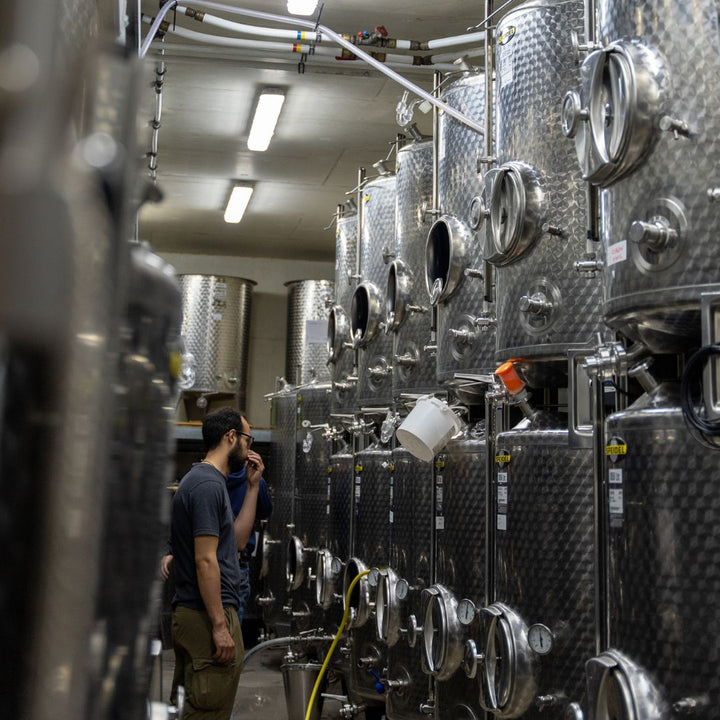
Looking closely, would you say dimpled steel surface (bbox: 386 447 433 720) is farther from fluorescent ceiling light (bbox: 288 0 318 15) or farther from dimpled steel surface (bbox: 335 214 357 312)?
fluorescent ceiling light (bbox: 288 0 318 15)

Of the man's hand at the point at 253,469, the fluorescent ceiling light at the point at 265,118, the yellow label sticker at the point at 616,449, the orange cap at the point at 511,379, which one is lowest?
the man's hand at the point at 253,469

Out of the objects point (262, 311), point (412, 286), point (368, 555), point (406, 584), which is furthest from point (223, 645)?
point (262, 311)

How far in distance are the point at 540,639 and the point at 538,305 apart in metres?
1.08

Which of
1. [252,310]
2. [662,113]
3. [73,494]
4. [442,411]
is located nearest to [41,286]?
[73,494]

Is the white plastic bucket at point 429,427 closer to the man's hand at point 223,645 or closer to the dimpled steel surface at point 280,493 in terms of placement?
the man's hand at point 223,645

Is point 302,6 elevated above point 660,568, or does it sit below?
above

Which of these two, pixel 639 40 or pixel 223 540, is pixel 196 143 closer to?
pixel 223 540

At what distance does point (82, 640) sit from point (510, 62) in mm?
3413

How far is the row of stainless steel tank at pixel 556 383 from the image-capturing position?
7.13ft

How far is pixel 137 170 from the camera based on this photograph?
361 millimetres

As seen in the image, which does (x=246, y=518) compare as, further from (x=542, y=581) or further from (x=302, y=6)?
(x=302, y=6)

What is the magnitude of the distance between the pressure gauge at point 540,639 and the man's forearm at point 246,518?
97.8 inches

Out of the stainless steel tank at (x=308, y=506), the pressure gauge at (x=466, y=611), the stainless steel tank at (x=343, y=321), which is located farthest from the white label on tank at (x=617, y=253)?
the stainless steel tank at (x=308, y=506)

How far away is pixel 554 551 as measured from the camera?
3.18 m
